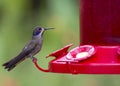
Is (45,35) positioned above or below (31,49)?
below

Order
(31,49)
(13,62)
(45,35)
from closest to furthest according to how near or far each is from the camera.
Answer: (13,62) < (31,49) < (45,35)

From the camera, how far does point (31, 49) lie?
209 inches

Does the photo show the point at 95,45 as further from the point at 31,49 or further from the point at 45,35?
the point at 45,35

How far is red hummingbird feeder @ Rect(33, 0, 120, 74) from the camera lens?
13.7 ft

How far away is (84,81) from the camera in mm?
6816

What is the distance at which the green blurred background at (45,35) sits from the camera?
6.86 m

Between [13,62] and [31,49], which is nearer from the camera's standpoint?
[13,62]

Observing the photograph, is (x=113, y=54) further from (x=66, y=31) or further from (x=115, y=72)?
(x=66, y=31)

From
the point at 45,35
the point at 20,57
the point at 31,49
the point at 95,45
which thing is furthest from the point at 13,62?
the point at 45,35

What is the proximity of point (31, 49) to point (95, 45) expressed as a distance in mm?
789

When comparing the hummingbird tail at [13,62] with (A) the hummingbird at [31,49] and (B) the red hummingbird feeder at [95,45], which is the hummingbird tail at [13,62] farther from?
(B) the red hummingbird feeder at [95,45]

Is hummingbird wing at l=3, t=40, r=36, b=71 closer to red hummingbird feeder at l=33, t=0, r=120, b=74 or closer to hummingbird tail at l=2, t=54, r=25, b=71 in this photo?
hummingbird tail at l=2, t=54, r=25, b=71

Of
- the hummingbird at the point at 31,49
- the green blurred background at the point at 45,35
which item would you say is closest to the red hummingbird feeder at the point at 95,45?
the hummingbird at the point at 31,49

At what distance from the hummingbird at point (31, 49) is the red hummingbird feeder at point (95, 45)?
40 centimetres
